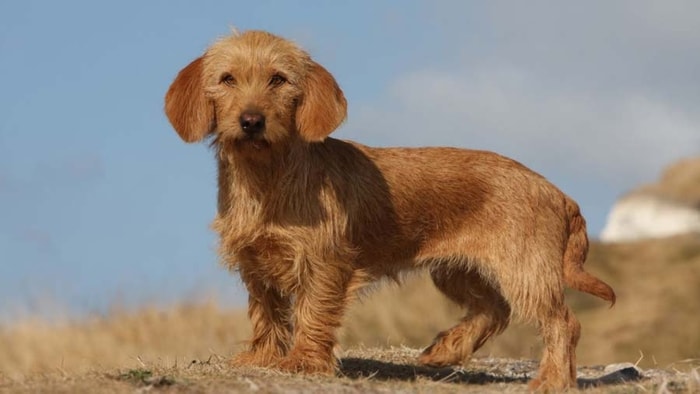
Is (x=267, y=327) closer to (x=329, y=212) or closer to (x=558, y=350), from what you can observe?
(x=329, y=212)

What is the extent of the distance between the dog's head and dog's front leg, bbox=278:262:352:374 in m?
1.13

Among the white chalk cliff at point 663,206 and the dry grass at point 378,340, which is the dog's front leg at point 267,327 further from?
the white chalk cliff at point 663,206

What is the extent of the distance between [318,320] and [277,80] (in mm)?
1863

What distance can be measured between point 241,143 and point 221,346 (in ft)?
31.4

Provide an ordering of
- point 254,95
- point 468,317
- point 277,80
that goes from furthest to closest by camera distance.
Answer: point 468,317 → point 277,80 → point 254,95

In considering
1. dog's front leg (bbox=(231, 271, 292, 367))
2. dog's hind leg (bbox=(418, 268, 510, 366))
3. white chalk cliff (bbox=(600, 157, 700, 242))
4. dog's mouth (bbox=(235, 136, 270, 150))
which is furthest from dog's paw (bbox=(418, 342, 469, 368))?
white chalk cliff (bbox=(600, 157, 700, 242))

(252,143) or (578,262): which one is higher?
(252,143)

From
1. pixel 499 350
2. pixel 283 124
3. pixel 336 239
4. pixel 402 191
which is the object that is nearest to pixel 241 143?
pixel 283 124

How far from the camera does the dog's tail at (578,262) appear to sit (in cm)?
1009

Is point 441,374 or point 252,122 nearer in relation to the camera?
point 252,122

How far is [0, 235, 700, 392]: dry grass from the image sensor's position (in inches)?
348

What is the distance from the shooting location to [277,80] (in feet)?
29.6

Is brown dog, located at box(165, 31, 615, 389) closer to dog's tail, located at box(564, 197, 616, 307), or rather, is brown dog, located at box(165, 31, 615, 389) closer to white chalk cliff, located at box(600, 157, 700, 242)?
dog's tail, located at box(564, 197, 616, 307)

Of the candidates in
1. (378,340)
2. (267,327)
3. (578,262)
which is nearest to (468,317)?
(578,262)
